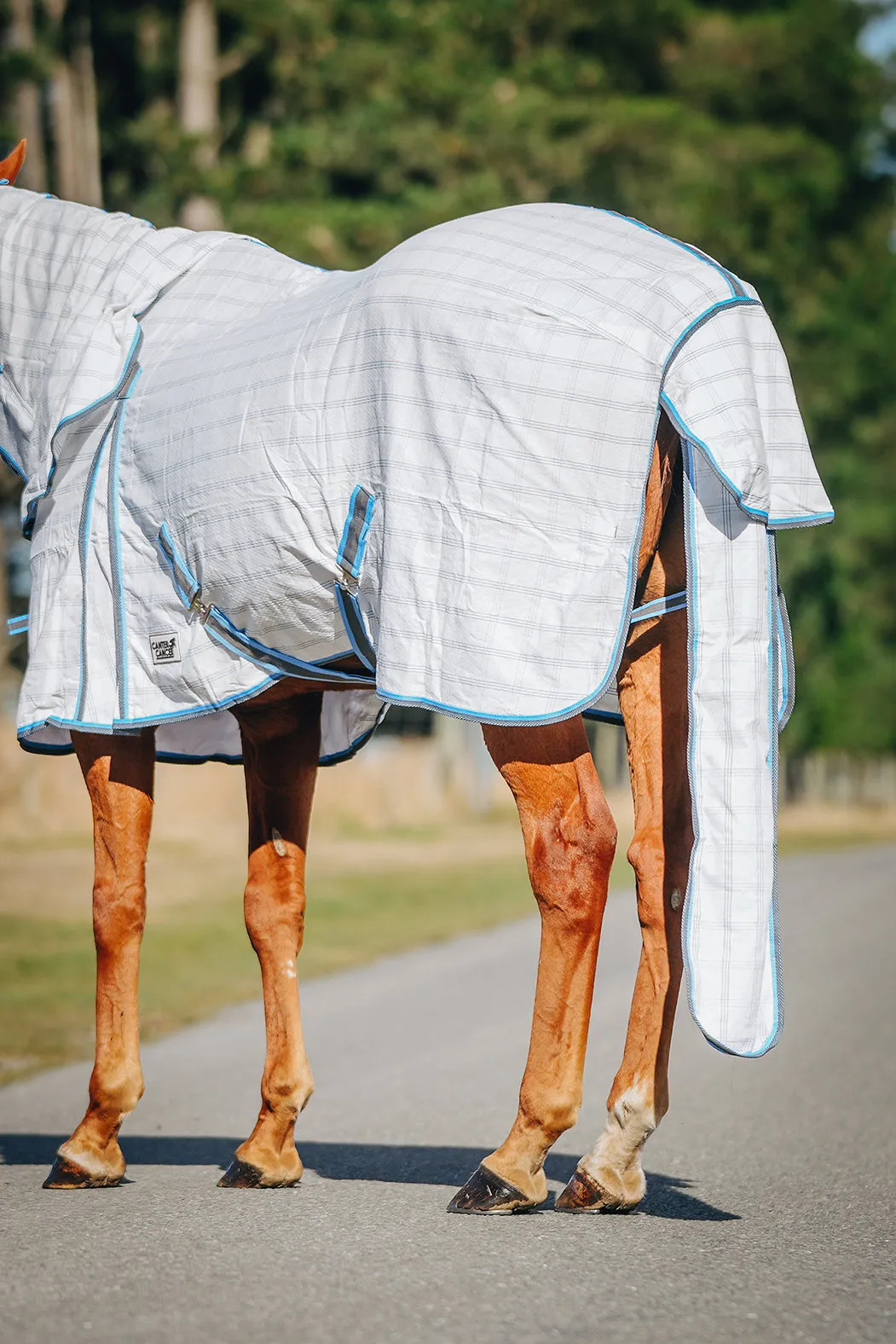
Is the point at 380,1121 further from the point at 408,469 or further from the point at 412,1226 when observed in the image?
the point at 408,469

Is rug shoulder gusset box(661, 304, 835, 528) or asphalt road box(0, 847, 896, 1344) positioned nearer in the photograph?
asphalt road box(0, 847, 896, 1344)

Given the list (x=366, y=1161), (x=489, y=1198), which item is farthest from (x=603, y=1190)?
(x=366, y=1161)

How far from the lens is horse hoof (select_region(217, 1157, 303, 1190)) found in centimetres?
400

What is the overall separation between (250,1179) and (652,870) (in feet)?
4.27

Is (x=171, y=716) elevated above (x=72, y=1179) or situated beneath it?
elevated above

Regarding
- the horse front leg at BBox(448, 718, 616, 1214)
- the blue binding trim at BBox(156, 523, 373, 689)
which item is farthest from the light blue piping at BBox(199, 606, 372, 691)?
the horse front leg at BBox(448, 718, 616, 1214)

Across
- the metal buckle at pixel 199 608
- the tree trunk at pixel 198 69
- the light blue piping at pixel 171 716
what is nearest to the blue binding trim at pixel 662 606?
the light blue piping at pixel 171 716

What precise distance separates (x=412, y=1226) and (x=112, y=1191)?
36.6 inches

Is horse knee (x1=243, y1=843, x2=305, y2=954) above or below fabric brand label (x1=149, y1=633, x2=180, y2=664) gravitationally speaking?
below

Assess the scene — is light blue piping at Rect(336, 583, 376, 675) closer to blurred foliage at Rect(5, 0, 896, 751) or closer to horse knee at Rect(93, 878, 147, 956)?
horse knee at Rect(93, 878, 147, 956)

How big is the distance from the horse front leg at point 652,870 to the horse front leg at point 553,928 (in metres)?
0.10

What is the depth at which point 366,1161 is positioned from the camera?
4.50 m

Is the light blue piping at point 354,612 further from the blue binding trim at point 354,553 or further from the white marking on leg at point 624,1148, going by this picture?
the white marking on leg at point 624,1148

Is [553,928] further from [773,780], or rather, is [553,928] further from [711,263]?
[711,263]
